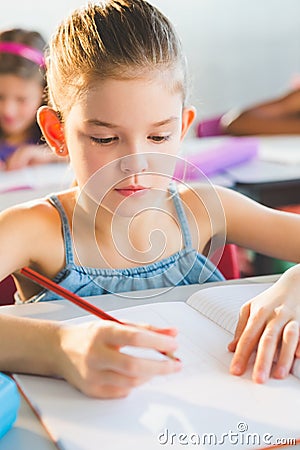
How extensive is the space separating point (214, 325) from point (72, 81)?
39 centimetres

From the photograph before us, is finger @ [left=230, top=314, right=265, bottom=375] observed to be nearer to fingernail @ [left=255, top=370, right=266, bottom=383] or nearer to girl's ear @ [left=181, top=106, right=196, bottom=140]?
fingernail @ [left=255, top=370, right=266, bottom=383]

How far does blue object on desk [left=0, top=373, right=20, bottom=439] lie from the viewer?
630 mm

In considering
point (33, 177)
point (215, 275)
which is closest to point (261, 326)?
point (215, 275)

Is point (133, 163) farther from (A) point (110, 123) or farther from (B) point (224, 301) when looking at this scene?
(B) point (224, 301)

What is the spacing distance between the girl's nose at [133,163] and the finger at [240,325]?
8.8 inches

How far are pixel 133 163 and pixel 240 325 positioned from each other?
0.25 metres

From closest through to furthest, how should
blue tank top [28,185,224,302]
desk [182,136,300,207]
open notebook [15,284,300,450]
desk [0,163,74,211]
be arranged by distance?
open notebook [15,284,300,450] → blue tank top [28,185,224,302] → desk [0,163,74,211] → desk [182,136,300,207]

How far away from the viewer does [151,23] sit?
3.33ft

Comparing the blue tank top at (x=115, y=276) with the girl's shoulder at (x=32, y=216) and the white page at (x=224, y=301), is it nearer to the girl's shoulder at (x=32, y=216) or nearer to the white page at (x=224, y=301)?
the girl's shoulder at (x=32, y=216)

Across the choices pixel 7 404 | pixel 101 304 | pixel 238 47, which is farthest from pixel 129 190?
pixel 238 47

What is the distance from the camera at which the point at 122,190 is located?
93cm

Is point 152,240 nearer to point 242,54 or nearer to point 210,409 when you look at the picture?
point 210,409

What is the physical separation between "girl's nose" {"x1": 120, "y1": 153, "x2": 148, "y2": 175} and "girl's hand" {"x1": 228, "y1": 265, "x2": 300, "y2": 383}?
0.22 meters

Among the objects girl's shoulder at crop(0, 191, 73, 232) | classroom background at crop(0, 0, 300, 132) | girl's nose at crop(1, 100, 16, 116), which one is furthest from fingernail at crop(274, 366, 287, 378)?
classroom background at crop(0, 0, 300, 132)
